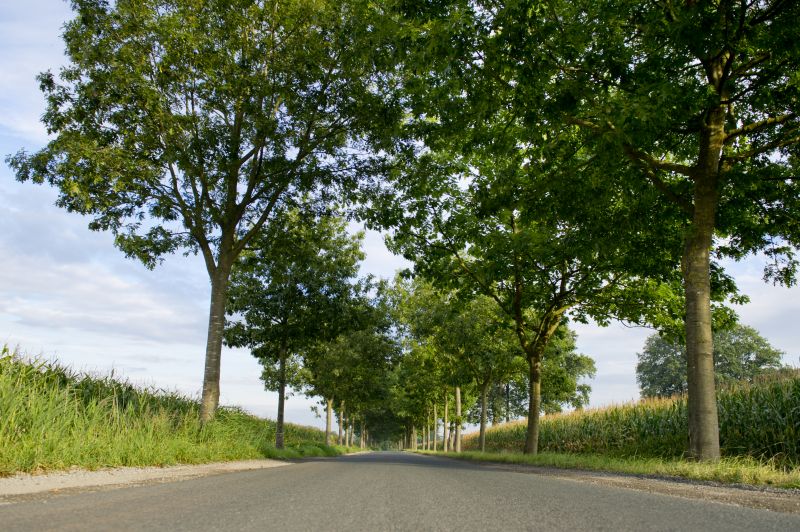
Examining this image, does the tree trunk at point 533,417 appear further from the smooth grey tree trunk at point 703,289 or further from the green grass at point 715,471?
the smooth grey tree trunk at point 703,289

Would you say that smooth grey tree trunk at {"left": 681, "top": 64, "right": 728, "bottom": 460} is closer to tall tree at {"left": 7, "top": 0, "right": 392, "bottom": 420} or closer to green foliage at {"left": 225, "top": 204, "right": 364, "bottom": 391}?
tall tree at {"left": 7, "top": 0, "right": 392, "bottom": 420}

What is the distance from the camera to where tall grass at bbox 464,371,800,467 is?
39.9ft

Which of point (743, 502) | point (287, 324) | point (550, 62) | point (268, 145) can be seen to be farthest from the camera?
point (287, 324)

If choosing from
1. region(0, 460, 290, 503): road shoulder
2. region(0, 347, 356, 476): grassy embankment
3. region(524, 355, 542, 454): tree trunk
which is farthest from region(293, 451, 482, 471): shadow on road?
region(0, 460, 290, 503): road shoulder

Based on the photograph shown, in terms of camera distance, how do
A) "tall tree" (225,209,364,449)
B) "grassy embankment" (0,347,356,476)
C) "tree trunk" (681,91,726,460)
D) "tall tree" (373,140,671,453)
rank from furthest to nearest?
"tall tree" (225,209,364,449), "tall tree" (373,140,671,453), "tree trunk" (681,91,726,460), "grassy embankment" (0,347,356,476)

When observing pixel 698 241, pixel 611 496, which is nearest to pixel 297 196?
pixel 698 241

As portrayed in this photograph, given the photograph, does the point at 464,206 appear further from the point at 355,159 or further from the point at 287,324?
the point at 287,324

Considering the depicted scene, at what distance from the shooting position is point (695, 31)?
8188 mm

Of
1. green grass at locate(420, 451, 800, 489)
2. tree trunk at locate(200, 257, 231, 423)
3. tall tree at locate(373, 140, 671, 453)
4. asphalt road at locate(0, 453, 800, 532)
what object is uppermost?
tall tree at locate(373, 140, 671, 453)

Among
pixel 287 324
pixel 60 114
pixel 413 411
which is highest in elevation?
pixel 60 114

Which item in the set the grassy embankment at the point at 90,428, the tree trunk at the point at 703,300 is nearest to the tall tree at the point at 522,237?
the tree trunk at the point at 703,300

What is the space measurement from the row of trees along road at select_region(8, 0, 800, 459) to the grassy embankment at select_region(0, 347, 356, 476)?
4.99 feet

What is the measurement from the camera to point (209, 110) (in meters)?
13.2

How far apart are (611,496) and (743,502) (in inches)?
43.2
